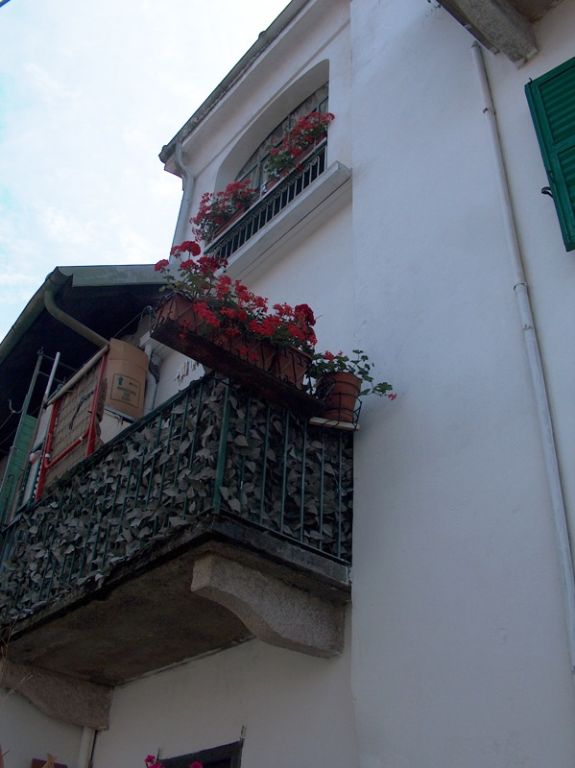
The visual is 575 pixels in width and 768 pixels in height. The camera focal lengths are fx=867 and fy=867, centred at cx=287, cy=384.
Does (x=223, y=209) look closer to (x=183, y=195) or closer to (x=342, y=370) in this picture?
(x=183, y=195)

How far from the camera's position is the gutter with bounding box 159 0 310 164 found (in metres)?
9.81

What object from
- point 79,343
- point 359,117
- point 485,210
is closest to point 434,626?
point 485,210

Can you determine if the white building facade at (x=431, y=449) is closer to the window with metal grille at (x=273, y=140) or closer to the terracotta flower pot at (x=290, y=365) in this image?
the terracotta flower pot at (x=290, y=365)

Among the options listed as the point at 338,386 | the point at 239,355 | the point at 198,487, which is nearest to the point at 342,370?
the point at 338,386

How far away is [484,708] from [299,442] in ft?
6.47

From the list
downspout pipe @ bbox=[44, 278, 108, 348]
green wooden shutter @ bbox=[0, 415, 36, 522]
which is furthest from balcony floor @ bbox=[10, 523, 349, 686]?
downspout pipe @ bbox=[44, 278, 108, 348]

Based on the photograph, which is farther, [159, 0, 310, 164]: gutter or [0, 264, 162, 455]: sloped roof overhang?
[159, 0, 310, 164]: gutter

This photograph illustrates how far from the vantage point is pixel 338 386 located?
5.59 m

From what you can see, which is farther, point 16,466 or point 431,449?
point 16,466

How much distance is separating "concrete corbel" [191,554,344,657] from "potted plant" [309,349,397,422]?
118 centimetres

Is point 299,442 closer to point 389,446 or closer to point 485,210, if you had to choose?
point 389,446

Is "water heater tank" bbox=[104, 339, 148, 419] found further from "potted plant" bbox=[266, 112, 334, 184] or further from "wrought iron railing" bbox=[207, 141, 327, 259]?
"potted plant" bbox=[266, 112, 334, 184]

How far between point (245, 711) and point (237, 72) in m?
7.66

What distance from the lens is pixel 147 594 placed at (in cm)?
540
